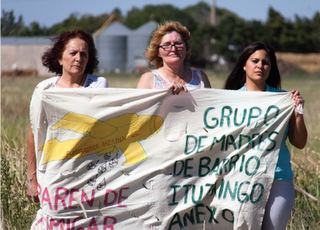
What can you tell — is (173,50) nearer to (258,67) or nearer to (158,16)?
(258,67)

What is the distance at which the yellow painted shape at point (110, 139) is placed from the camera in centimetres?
317

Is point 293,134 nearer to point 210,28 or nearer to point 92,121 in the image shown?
point 92,121

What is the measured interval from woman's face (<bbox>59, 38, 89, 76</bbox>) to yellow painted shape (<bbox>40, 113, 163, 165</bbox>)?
0.44 m

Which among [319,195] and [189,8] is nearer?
[319,195]

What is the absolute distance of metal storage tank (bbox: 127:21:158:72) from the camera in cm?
4147

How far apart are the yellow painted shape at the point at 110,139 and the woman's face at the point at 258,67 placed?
91cm

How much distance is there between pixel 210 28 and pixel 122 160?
127 ft

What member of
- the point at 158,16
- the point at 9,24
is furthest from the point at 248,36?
the point at 9,24

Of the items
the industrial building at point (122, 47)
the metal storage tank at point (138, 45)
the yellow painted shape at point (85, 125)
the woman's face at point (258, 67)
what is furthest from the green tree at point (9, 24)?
the metal storage tank at point (138, 45)

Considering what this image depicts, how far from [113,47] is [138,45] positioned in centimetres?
292

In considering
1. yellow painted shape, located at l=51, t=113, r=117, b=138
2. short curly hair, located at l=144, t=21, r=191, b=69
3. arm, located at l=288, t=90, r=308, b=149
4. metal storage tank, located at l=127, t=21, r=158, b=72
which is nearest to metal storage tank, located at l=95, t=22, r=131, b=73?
metal storage tank, located at l=127, t=21, r=158, b=72

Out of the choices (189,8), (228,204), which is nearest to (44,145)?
(228,204)

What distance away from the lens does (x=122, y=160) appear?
320 centimetres

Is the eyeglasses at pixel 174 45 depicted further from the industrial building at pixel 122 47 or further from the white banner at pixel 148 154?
the industrial building at pixel 122 47
